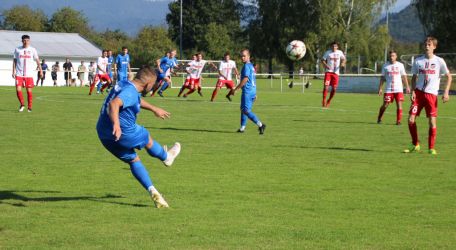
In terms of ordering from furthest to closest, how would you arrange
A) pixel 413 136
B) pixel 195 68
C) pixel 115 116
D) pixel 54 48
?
pixel 54 48, pixel 195 68, pixel 413 136, pixel 115 116

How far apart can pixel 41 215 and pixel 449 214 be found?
441 cm

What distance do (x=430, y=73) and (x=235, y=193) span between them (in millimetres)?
6376

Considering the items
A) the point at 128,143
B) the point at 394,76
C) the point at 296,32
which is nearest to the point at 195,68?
the point at 394,76

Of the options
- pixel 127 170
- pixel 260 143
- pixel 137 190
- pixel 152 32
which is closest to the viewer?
pixel 137 190

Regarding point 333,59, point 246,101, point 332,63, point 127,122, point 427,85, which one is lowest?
point 246,101

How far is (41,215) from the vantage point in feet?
26.1

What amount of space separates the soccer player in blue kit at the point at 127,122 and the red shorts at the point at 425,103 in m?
7.08

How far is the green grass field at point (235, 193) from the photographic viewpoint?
7021 millimetres

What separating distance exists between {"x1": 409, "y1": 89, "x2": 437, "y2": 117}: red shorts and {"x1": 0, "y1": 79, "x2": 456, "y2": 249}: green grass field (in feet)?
2.68

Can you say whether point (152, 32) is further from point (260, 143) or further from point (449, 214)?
point (449, 214)

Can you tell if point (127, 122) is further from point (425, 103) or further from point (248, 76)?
point (248, 76)

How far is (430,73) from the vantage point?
46.6 ft

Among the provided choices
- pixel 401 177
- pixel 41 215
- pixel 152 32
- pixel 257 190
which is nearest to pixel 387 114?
pixel 401 177

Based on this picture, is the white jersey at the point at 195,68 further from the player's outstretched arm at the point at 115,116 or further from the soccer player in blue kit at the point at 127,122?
the player's outstretched arm at the point at 115,116
